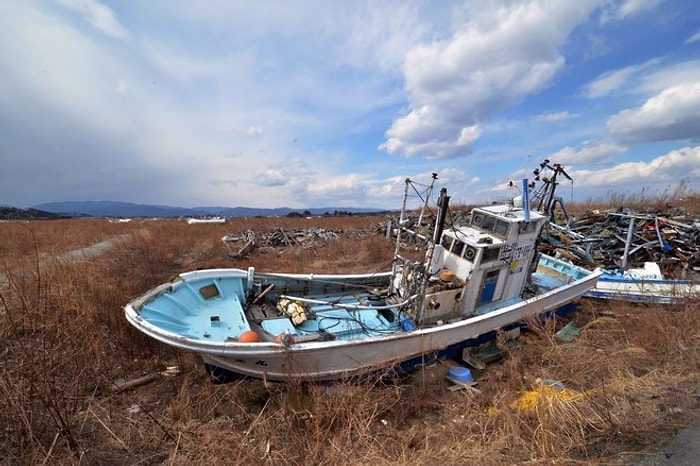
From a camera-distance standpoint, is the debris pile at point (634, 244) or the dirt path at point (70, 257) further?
the debris pile at point (634, 244)

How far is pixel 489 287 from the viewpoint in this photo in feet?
20.8

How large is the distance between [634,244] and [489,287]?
28.3ft

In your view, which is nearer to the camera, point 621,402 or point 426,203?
point 621,402

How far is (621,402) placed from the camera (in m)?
3.37

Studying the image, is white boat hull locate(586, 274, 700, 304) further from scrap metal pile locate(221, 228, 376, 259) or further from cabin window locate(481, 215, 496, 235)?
scrap metal pile locate(221, 228, 376, 259)

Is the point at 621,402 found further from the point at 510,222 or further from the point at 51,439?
the point at 51,439

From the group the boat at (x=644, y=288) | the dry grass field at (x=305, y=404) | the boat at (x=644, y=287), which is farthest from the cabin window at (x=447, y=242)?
the boat at (x=644, y=287)

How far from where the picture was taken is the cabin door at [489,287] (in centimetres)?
622

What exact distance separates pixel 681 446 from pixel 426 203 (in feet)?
13.1

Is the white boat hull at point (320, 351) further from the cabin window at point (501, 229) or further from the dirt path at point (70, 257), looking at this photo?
the dirt path at point (70, 257)

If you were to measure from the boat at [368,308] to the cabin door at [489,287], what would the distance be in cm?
3

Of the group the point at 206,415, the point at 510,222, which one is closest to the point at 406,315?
the point at 510,222

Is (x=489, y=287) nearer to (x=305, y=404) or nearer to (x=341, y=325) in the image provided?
(x=341, y=325)

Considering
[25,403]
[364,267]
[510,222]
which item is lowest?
[364,267]
